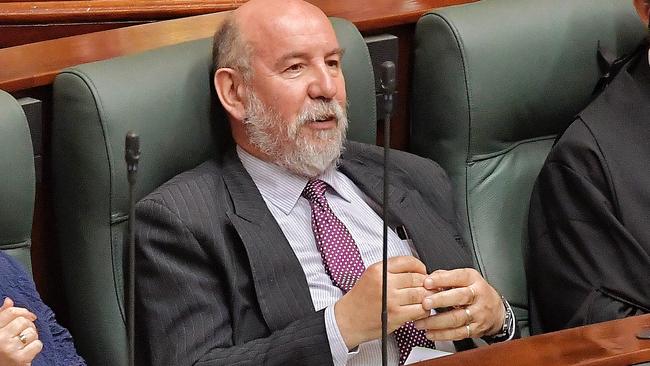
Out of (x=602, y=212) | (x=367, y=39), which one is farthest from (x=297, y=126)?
(x=602, y=212)

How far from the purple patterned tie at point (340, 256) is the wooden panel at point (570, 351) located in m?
0.34

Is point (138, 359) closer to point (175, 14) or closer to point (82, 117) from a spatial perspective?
point (82, 117)

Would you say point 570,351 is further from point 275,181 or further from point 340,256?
point 275,181

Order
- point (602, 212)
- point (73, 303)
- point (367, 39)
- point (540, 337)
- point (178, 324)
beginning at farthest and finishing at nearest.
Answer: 1. point (367, 39)
2. point (602, 212)
3. point (73, 303)
4. point (178, 324)
5. point (540, 337)

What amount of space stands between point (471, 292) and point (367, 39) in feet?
1.80

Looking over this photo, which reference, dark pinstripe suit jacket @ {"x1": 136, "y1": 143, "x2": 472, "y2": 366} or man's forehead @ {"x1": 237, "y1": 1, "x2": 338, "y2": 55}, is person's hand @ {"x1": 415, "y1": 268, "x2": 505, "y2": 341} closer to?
dark pinstripe suit jacket @ {"x1": 136, "y1": 143, "x2": 472, "y2": 366}

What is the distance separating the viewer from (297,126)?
1.71 meters

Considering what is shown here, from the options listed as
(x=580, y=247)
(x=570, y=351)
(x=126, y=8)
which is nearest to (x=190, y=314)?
(x=570, y=351)

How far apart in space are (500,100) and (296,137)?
393 mm

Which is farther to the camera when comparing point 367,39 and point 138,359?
point 367,39

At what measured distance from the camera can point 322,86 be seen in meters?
1.71

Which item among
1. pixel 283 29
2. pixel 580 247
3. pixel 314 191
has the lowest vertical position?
pixel 580 247

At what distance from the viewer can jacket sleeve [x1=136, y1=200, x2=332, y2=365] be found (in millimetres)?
1521

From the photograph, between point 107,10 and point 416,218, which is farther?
point 107,10
